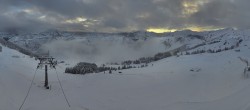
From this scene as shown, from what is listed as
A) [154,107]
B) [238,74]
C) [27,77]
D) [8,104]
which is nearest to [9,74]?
[27,77]

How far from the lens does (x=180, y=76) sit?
78125mm

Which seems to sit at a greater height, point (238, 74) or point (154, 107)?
point (238, 74)

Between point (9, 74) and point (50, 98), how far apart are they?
9.90m

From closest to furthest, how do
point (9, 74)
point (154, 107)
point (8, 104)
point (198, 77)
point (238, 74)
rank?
point (8, 104)
point (154, 107)
point (9, 74)
point (238, 74)
point (198, 77)

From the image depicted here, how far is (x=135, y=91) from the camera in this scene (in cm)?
6550

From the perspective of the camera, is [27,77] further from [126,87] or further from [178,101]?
[178,101]

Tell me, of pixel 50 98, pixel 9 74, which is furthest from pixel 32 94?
pixel 9 74

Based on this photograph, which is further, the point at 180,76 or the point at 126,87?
A: the point at 180,76

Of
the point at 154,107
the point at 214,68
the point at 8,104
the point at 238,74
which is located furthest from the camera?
the point at 214,68

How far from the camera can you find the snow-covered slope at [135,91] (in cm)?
4928

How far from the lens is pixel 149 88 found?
68125 mm

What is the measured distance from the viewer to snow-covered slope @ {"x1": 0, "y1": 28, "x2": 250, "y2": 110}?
4928 cm

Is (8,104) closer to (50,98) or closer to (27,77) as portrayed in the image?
(50,98)

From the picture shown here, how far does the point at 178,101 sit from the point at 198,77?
2140 centimetres
